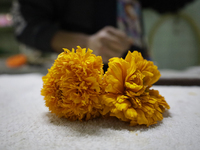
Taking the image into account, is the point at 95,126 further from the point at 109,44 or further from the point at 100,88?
the point at 109,44

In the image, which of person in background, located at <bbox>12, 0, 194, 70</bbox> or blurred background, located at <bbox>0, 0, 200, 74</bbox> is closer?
person in background, located at <bbox>12, 0, 194, 70</bbox>

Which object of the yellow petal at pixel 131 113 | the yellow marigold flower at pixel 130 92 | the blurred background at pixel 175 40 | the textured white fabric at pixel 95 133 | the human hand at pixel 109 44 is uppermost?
the blurred background at pixel 175 40

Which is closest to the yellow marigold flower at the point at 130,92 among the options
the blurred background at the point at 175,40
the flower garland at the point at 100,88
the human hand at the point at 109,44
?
the flower garland at the point at 100,88

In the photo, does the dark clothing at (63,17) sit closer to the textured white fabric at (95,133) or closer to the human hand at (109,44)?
the human hand at (109,44)

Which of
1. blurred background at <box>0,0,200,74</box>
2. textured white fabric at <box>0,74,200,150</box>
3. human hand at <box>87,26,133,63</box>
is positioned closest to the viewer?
textured white fabric at <box>0,74,200,150</box>

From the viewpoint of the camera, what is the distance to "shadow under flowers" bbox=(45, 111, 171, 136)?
10.5 inches

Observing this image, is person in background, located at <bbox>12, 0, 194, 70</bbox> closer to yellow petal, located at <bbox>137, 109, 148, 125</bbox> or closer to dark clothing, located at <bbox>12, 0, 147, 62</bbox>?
dark clothing, located at <bbox>12, 0, 147, 62</bbox>

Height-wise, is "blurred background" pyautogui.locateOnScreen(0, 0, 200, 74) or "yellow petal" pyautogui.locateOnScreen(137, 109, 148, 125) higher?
"blurred background" pyautogui.locateOnScreen(0, 0, 200, 74)

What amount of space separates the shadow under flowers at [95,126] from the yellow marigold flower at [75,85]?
0.05ft

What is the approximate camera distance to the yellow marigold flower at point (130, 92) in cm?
26

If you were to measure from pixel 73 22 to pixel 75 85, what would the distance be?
2.04ft

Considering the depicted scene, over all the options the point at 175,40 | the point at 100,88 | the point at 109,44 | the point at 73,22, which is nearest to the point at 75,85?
the point at 100,88

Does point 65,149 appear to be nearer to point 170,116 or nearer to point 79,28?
point 170,116

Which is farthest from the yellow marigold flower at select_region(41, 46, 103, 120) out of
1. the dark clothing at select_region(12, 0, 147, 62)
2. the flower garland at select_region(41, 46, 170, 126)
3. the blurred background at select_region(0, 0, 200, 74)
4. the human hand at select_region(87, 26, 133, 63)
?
the blurred background at select_region(0, 0, 200, 74)
